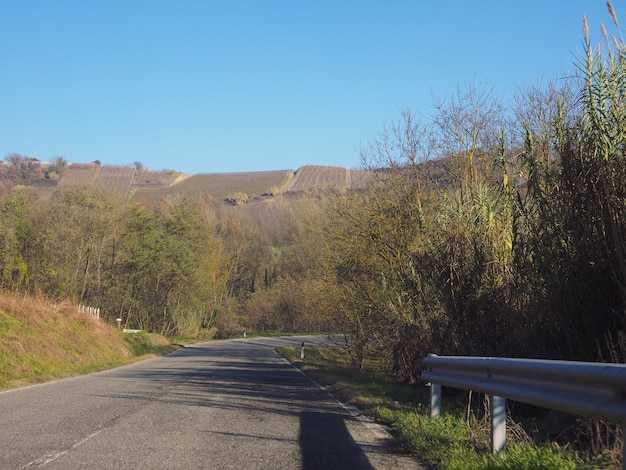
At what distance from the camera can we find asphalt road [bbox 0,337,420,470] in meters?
5.89

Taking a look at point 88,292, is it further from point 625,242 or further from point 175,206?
point 625,242

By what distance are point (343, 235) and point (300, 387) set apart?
7059 millimetres

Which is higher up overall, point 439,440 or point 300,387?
point 439,440

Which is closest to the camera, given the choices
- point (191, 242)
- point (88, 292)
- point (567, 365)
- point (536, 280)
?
point (567, 365)

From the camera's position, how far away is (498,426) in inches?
211

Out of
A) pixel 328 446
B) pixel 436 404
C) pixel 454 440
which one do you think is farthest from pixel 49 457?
pixel 436 404

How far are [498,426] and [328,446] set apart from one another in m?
2.10

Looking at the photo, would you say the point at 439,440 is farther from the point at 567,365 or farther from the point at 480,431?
the point at 567,365

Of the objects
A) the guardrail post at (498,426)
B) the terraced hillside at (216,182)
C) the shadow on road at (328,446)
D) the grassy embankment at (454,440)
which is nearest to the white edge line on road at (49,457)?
the shadow on road at (328,446)

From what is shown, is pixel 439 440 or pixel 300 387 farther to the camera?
pixel 300 387

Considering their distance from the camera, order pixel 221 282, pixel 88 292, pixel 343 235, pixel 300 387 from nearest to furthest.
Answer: pixel 300 387 < pixel 343 235 < pixel 88 292 < pixel 221 282

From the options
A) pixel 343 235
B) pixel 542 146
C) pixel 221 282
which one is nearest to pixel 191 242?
pixel 221 282

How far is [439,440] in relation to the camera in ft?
21.7

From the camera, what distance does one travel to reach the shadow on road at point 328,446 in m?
5.82
